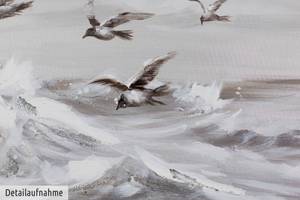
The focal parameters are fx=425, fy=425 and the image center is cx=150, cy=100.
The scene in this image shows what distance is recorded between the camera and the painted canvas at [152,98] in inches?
31.8

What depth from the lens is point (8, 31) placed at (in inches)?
33.4

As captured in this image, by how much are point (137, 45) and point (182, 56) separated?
0.30ft

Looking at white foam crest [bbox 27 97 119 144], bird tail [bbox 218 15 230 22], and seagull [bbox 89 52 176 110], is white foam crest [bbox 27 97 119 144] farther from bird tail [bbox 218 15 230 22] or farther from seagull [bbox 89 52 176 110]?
bird tail [bbox 218 15 230 22]

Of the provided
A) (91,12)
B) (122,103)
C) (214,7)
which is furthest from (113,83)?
(214,7)

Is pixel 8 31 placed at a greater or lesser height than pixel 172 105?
greater

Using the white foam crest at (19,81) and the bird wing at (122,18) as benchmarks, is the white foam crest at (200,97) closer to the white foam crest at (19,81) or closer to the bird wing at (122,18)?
the bird wing at (122,18)

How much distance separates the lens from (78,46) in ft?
2.77

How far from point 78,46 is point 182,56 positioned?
207 millimetres

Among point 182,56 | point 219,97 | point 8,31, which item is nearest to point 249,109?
point 219,97

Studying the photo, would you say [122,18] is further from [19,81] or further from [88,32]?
[19,81]

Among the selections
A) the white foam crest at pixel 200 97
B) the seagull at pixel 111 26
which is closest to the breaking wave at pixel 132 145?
the white foam crest at pixel 200 97

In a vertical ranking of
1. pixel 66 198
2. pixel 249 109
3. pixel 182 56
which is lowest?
pixel 66 198

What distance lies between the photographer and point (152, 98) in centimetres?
83

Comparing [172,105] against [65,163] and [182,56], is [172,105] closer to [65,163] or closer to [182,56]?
[182,56]
